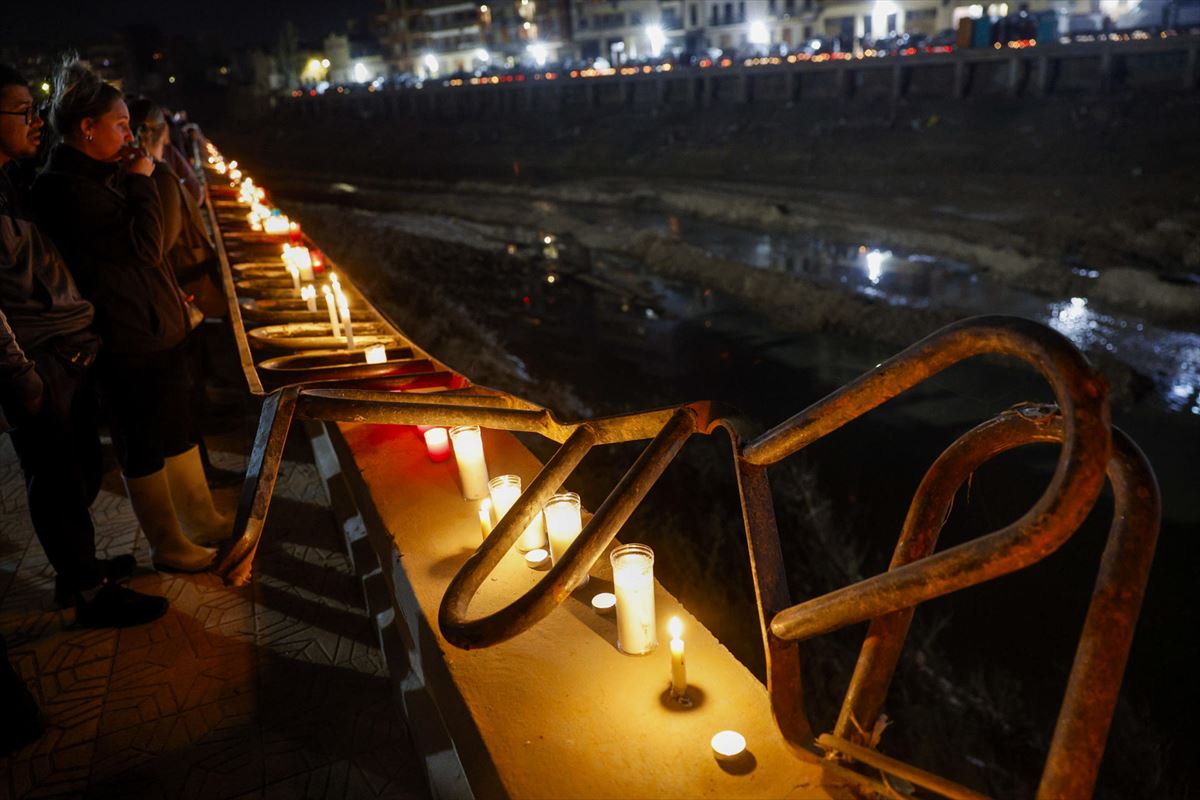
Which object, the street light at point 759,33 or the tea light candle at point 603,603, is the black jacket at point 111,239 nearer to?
the tea light candle at point 603,603

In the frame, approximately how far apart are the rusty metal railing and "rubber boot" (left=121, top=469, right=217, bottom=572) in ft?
5.55

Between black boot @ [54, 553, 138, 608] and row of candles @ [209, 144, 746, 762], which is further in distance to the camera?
black boot @ [54, 553, 138, 608]

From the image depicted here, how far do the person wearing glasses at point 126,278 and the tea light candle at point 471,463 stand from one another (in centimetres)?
129

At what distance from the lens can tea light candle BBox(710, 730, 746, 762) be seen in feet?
6.74

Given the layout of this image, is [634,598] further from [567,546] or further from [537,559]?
[537,559]

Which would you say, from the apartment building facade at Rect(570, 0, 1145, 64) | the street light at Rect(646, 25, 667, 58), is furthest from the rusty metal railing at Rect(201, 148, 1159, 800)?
the street light at Rect(646, 25, 667, 58)

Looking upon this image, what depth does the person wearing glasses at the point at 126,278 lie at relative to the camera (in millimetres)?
3404

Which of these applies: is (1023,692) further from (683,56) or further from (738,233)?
(683,56)

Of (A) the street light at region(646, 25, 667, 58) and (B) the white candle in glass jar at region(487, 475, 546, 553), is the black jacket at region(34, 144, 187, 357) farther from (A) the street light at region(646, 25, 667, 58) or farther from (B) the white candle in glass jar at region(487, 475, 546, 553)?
(A) the street light at region(646, 25, 667, 58)

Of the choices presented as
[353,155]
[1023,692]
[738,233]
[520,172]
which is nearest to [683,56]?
[520,172]

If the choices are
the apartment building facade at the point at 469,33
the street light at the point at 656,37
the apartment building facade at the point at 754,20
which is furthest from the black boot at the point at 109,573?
the apartment building facade at the point at 469,33

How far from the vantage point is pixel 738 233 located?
22.8m

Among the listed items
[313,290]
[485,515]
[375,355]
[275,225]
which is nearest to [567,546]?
[485,515]

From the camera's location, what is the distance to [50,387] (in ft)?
10.7
